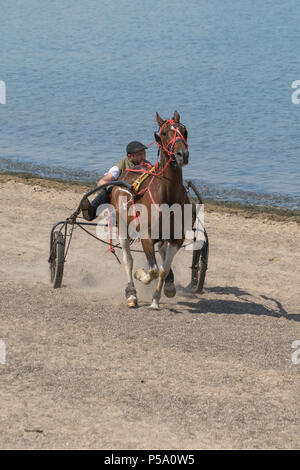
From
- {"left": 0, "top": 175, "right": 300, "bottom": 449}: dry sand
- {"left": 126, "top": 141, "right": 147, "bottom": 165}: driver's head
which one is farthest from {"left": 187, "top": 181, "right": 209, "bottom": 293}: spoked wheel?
{"left": 126, "top": 141, "right": 147, "bottom": 165}: driver's head

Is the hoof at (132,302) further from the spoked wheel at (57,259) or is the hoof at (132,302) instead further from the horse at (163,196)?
the spoked wheel at (57,259)

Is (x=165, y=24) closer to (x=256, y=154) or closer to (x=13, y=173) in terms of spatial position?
(x=256, y=154)

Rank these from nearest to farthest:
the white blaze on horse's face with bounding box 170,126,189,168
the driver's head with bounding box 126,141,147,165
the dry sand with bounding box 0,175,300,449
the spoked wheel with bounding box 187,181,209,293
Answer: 1. the dry sand with bounding box 0,175,300,449
2. the white blaze on horse's face with bounding box 170,126,189,168
3. the driver's head with bounding box 126,141,147,165
4. the spoked wheel with bounding box 187,181,209,293

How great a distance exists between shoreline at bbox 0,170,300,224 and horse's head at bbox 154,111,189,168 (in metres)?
8.87

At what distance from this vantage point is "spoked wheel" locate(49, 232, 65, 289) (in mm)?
11375

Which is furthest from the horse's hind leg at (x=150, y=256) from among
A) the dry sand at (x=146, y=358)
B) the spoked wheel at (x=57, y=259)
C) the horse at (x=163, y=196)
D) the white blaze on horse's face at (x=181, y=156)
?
the spoked wheel at (x=57, y=259)

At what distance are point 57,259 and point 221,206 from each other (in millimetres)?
8700

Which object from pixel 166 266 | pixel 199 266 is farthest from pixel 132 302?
pixel 199 266

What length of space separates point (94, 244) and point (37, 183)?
245 inches

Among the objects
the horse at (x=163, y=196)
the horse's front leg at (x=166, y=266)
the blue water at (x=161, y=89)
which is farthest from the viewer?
the blue water at (x=161, y=89)

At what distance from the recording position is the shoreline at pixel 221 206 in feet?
60.0

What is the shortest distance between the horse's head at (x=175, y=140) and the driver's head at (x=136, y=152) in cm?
165

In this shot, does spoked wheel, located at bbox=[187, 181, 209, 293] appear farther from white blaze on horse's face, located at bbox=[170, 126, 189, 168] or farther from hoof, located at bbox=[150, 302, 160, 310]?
white blaze on horse's face, located at bbox=[170, 126, 189, 168]

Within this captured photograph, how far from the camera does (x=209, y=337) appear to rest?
9.46 metres
